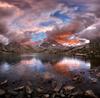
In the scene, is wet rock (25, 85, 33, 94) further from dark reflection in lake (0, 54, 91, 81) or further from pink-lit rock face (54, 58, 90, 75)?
pink-lit rock face (54, 58, 90, 75)

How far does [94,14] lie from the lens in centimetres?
886

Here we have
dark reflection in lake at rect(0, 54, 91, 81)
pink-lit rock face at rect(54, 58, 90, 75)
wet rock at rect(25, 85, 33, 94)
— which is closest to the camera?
wet rock at rect(25, 85, 33, 94)

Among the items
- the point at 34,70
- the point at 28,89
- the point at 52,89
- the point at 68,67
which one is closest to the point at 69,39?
the point at 52,89

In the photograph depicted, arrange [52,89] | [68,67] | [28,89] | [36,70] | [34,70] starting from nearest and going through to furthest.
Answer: [28,89] < [52,89] < [36,70] < [34,70] < [68,67]

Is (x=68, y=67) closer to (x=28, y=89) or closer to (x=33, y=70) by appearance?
(x=33, y=70)

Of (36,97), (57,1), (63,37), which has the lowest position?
(36,97)

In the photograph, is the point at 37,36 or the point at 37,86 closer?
the point at 37,86

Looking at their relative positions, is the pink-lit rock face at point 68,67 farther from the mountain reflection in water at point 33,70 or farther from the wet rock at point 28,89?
the wet rock at point 28,89

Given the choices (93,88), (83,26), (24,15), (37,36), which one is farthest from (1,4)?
(93,88)

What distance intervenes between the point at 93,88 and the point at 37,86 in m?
Answer: 2.21

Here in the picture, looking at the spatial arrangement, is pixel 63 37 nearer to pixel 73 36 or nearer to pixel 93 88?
pixel 73 36

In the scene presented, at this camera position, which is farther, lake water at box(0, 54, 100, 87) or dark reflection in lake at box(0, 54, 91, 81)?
dark reflection in lake at box(0, 54, 91, 81)

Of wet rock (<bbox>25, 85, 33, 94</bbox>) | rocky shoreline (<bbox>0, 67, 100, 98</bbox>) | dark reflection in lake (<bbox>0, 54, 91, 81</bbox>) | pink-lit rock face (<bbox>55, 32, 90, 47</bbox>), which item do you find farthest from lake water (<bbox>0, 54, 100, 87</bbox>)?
pink-lit rock face (<bbox>55, 32, 90, 47</bbox>)

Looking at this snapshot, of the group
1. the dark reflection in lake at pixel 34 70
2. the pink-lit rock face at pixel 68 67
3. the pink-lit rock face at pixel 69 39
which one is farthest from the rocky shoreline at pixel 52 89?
the pink-lit rock face at pixel 68 67
